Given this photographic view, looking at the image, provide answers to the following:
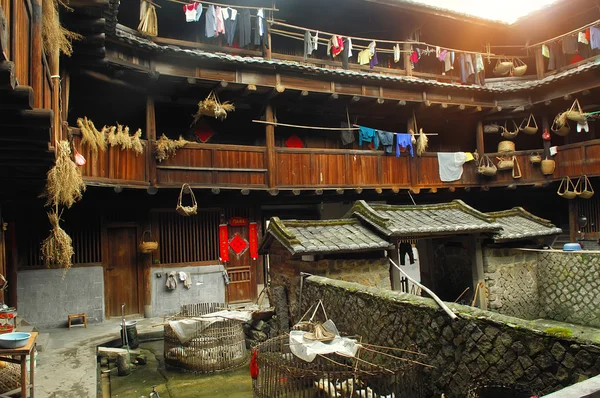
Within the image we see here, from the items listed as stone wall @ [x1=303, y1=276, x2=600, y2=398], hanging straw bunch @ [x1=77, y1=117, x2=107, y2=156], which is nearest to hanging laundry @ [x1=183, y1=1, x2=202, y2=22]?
→ hanging straw bunch @ [x1=77, y1=117, x2=107, y2=156]

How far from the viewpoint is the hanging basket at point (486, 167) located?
15680 millimetres

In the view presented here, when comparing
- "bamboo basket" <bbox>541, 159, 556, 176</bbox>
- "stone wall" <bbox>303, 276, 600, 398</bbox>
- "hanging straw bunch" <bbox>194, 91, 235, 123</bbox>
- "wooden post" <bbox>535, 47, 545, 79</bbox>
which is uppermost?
"wooden post" <bbox>535, 47, 545, 79</bbox>

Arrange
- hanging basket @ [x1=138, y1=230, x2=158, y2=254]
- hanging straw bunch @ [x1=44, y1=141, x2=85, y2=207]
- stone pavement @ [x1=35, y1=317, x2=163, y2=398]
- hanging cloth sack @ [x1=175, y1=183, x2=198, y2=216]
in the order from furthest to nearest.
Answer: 1. hanging basket @ [x1=138, y1=230, x2=158, y2=254]
2. hanging cloth sack @ [x1=175, y1=183, x2=198, y2=216]
3. stone pavement @ [x1=35, y1=317, x2=163, y2=398]
4. hanging straw bunch @ [x1=44, y1=141, x2=85, y2=207]

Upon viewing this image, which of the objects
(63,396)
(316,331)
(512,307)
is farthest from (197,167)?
(512,307)

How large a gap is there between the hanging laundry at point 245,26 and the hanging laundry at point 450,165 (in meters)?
7.85

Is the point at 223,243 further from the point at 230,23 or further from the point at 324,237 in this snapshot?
the point at 230,23

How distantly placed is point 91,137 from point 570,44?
16724 millimetres

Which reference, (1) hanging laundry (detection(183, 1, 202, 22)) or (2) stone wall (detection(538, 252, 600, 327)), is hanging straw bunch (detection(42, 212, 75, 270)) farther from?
(2) stone wall (detection(538, 252, 600, 327))

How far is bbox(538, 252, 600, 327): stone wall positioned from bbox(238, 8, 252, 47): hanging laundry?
33.1ft

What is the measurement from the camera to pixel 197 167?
1215 centimetres

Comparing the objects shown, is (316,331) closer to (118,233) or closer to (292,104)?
(118,233)

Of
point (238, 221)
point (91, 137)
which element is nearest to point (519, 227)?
point (238, 221)

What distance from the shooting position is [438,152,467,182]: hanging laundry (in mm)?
15453

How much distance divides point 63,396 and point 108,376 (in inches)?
92.9
